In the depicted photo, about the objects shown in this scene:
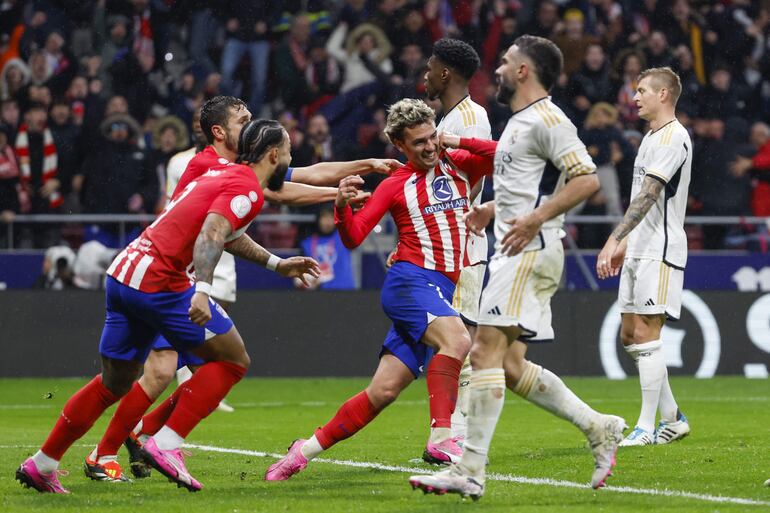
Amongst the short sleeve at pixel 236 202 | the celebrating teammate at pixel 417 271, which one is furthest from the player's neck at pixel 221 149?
the short sleeve at pixel 236 202

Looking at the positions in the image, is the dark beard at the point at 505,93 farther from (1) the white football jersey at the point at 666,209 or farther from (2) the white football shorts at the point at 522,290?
(1) the white football jersey at the point at 666,209

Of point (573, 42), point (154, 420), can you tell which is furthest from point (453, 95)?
point (573, 42)

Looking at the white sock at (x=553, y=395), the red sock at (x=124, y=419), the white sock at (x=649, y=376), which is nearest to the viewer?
the white sock at (x=553, y=395)

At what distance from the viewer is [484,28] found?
1959 centimetres

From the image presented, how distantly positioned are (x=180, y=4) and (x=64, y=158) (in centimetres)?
377

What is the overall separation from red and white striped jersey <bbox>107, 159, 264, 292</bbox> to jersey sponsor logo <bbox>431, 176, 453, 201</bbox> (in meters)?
1.41

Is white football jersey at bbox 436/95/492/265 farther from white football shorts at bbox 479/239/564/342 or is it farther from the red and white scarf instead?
the red and white scarf

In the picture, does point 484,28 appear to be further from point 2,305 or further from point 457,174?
point 457,174

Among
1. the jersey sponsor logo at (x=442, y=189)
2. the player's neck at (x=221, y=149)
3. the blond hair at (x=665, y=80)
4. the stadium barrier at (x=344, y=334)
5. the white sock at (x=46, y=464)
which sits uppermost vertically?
the blond hair at (x=665, y=80)

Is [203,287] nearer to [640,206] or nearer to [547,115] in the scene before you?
[547,115]

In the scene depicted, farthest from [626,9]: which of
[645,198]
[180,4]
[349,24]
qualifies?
[645,198]

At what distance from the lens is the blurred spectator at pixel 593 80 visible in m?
18.4

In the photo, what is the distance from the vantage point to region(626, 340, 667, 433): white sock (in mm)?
9148

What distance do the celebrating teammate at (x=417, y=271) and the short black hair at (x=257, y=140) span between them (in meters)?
0.52
